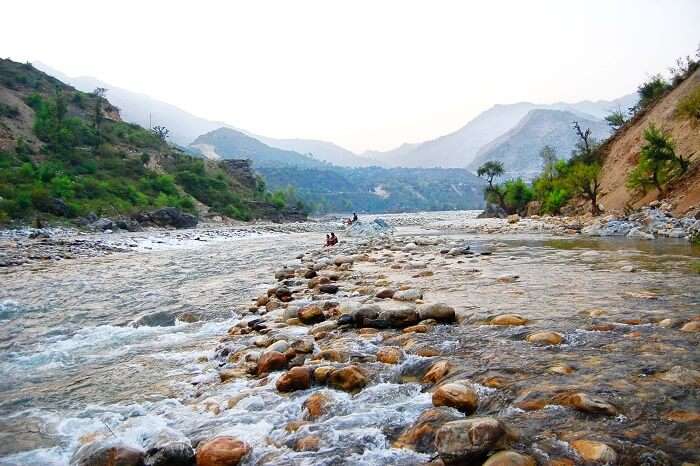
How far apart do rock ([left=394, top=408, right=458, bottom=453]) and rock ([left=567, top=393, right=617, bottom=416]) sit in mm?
815

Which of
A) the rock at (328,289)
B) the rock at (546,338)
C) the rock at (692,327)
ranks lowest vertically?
the rock at (328,289)

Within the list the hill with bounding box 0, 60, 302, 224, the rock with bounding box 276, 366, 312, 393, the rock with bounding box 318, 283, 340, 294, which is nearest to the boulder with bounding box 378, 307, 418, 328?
the rock with bounding box 276, 366, 312, 393

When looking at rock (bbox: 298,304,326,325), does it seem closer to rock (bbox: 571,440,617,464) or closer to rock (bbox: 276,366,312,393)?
rock (bbox: 276,366,312,393)

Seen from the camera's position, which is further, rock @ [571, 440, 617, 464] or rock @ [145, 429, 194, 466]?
rock @ [145, 429, 194, 466]

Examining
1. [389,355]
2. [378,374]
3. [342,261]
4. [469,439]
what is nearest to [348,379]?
[378,374]

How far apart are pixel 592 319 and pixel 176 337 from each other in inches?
231

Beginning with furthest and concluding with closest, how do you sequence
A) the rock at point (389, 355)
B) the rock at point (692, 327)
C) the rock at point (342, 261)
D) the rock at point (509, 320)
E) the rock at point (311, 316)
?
1. the rock at point (342, 261)
2. the rock at point (311, 316)
3. the rock at point (509, 320)
4. the rock at point (692, 327)
5. the rock at point (389, 355)

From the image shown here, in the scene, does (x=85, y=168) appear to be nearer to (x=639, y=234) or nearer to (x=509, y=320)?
(x=639, y=234)

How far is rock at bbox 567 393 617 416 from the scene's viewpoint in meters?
2.85

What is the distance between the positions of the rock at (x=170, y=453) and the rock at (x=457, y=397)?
1786mm

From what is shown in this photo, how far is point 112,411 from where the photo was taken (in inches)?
158

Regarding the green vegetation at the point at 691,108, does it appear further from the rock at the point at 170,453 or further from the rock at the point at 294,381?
the rock at the point at 170,453

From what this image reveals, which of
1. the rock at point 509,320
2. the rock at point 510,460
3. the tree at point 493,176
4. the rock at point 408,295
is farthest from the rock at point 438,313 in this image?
the tree at point 493,176

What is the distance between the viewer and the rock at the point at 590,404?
9.36 feet
